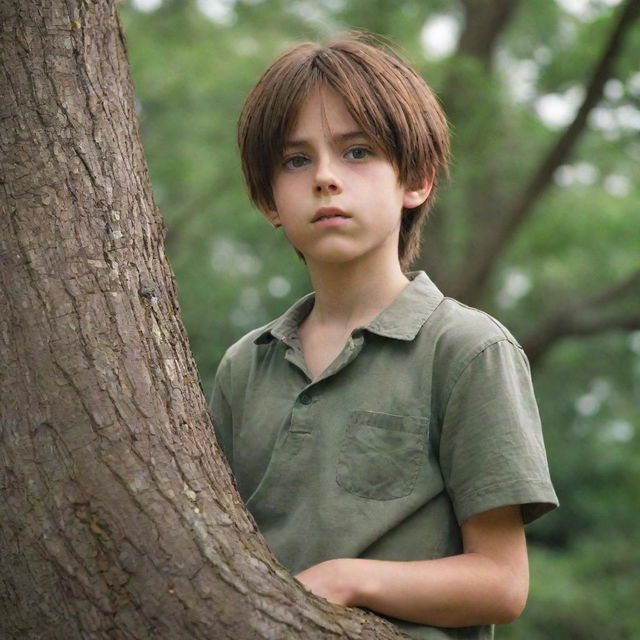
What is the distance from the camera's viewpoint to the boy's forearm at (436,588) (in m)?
1.81

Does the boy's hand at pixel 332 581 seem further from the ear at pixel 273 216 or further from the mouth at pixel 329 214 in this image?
the ear at pixel 273 216

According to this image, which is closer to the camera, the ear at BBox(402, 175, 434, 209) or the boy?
the boy

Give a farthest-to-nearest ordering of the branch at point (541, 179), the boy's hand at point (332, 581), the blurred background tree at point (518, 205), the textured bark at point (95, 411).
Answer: the blurred background tree at point (518, 205) < the branch at point (541, 179) < the boy's hand at point (332, 581) < the textured bark at point (95, 411)

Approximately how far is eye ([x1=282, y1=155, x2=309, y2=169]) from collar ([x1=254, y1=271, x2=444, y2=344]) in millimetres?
336

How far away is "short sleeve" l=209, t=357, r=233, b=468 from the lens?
227 centimetres

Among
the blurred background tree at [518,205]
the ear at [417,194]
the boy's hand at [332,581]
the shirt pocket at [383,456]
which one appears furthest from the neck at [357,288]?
the blurred background tree at [518,205]

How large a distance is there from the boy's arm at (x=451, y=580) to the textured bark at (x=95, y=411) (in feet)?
0.18

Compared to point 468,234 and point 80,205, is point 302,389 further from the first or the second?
point 468,234

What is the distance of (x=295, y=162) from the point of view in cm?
212

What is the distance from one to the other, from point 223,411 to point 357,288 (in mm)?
426

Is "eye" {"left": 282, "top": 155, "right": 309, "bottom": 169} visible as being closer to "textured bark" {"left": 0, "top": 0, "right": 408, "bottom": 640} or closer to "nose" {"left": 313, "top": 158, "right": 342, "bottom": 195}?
"nose" {"left": 313, "top": 158, "right": 342, "bottom": 195}

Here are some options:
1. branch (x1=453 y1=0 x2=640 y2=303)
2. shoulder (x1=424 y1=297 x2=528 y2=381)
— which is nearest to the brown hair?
shoulder (x1=424 y1=297 x2=528 y2=381)

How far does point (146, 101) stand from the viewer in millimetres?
10523

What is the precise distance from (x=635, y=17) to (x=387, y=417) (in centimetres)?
496
